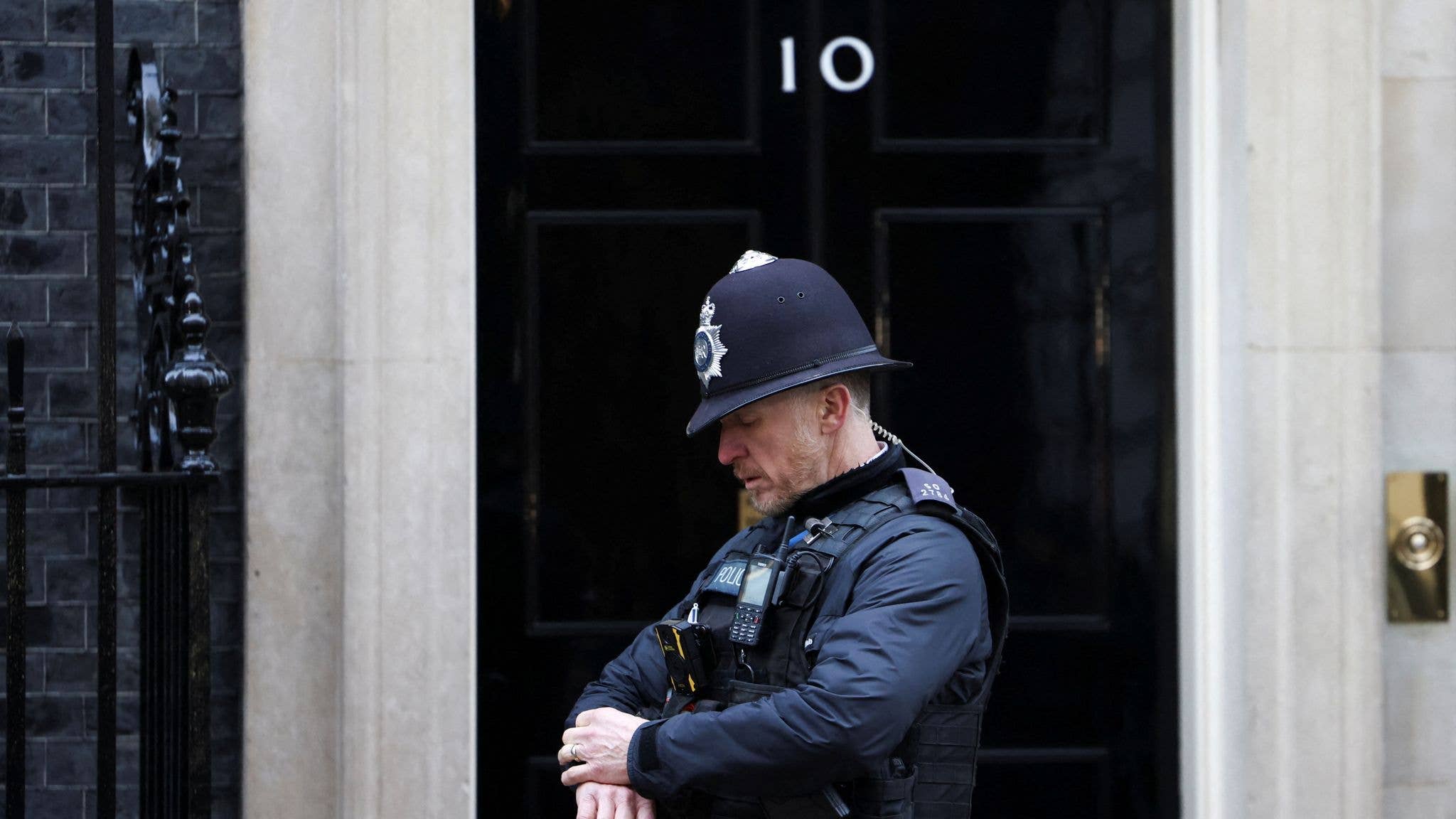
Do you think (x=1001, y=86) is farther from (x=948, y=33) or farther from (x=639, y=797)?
(x=639, y=797)

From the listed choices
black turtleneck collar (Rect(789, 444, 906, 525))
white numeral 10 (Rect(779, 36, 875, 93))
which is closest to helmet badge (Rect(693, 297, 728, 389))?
black turtleneck collar (Rect(789, 444, 906, 525))

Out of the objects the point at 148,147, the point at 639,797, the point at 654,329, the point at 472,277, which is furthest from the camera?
the point at 654,329

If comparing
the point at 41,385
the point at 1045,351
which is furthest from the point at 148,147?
the point at 1045,351

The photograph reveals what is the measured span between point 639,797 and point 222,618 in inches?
77.3

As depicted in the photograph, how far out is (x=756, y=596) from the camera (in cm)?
215

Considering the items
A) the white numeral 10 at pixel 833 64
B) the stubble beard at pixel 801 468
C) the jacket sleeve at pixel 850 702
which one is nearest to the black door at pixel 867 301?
the white numeral 10 at pixel 833 64

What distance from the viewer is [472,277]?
3.69 metres

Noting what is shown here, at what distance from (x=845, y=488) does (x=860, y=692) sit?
434 millimetres

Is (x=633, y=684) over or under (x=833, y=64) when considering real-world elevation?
under

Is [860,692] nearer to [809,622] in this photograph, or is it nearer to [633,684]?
[809,622]

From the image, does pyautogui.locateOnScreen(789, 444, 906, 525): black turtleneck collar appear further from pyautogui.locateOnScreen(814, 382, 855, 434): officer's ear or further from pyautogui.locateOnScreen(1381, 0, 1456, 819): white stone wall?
pyautogui.locateOnScreen(1381, 0, 1456, 819): white stone wall

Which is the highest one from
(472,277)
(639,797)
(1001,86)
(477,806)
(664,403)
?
(1001,86)

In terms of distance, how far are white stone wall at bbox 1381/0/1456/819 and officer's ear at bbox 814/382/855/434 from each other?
2.13 metres

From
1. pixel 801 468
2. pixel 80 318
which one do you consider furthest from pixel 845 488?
pixel 80 318
